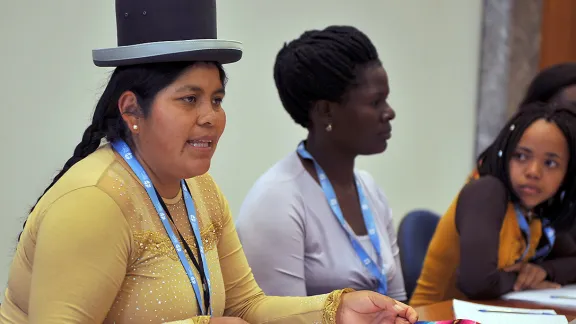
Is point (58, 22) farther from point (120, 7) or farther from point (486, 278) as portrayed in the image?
point (486, 278)

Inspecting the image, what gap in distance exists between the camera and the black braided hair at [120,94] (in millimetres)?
1640

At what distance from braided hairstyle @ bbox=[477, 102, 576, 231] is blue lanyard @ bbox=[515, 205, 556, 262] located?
0.09 ft

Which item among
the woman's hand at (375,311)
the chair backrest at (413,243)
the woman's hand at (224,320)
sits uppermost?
the woman's hand at (224,320)

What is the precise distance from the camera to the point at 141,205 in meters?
1.66

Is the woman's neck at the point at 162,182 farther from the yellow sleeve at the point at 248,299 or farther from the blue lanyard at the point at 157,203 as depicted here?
the yellow sleeve at the point at 248,299

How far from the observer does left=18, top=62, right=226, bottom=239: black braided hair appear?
5.38ft

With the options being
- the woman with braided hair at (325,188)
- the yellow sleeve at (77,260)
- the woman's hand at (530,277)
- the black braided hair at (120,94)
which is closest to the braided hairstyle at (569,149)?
the woman's hand at (530,277)

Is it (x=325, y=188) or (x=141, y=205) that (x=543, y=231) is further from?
(x=141, y=205)

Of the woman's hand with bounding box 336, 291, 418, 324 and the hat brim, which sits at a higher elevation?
the hat brim

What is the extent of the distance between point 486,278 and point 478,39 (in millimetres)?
2766

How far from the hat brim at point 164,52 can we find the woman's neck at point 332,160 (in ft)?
3.34

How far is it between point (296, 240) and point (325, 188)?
0.24 meters

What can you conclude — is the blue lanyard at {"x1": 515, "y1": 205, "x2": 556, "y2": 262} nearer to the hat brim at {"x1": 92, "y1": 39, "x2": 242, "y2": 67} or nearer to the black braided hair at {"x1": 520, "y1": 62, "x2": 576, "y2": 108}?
the black braided hair at {"x1": 520, "y1": 62, "x2": 576, "y2": 108}

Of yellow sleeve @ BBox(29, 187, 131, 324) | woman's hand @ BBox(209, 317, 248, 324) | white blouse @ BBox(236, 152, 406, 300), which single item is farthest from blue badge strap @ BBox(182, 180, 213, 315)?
white blouse @ BBox(236, 152, 406, 300)
